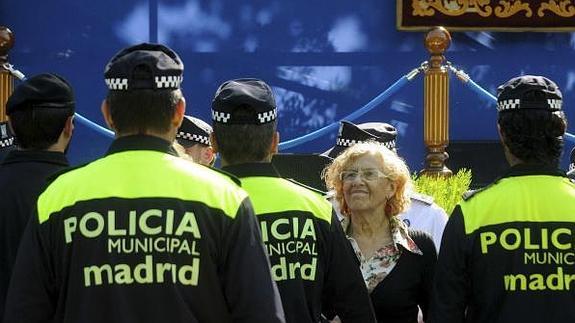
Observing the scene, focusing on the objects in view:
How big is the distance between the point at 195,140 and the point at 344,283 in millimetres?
1784

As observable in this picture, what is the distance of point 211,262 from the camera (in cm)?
217

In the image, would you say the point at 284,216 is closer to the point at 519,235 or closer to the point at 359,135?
the point at 519,235

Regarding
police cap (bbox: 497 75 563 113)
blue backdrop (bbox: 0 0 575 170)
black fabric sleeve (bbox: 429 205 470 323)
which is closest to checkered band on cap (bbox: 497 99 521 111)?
police cap (bbox: 497 75 563 113)

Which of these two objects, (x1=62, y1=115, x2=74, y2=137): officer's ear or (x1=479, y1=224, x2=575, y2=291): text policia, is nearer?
(x1=479, y1=224, x2=575, y2=291): text policia

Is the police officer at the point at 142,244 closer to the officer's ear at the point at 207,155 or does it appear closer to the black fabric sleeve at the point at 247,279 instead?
the black fabric sleeve at the point at 247,279

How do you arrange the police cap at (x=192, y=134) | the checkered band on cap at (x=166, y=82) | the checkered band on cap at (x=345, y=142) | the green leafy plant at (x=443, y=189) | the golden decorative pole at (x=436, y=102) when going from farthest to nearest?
the golden decorative pole at (x=436, y=102), the green leafy plant at (x=443, y=189), the police cap at (x=192, y=134), the checkered band on cap at (x=345, y=142), the checkered band on cap at (x=166, y=82)

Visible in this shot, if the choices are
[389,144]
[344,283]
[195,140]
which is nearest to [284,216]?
[344,283]

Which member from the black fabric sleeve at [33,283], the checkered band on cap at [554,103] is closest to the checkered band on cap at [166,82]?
the black fabric sleeve at [33,283]

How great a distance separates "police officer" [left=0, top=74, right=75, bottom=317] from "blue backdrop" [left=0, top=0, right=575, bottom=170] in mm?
5570

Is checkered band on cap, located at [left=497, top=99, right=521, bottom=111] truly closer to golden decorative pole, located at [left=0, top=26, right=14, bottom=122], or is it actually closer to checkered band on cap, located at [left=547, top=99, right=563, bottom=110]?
checkered band on cap, located at [left=547, top=99, right=563, bottom=110]

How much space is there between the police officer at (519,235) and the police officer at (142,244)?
718 millimetres

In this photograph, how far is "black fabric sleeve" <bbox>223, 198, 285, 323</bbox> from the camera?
216 cm

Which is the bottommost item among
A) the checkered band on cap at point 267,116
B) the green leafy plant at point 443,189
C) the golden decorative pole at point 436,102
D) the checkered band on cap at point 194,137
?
the green leafy plant at point 443,189

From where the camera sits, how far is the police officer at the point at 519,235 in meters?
2.64
